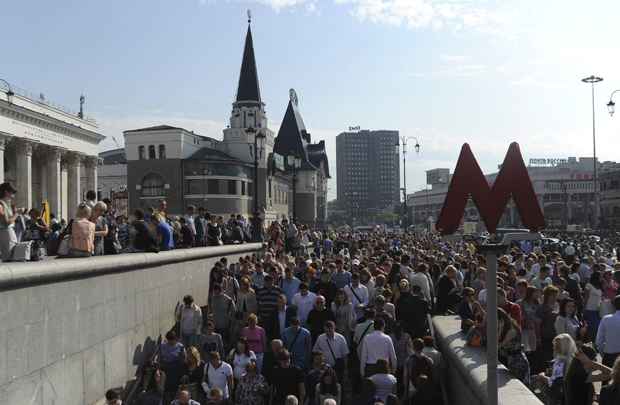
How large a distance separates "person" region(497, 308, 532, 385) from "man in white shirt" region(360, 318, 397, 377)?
149 cm

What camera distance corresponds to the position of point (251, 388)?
1011cm

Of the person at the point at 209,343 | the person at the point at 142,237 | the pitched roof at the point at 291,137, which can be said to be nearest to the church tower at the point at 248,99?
the pitched roof at the point at 291,137

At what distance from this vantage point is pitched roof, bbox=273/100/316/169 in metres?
134

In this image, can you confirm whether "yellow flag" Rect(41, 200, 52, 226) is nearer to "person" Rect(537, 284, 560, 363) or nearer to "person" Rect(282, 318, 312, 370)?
"person" Rect(282, 318, 312, 370)

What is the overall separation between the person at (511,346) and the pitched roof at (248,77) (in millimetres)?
97847

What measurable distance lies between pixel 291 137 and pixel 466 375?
127189 mm

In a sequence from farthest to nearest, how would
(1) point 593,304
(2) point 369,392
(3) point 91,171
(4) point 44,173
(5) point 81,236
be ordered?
(3) point 91,171 → (4) point 44,173 → (1) point 593,304 → (5) point 81,236 → (2) point 369,392

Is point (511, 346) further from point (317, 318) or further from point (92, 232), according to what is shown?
point (92, 232)

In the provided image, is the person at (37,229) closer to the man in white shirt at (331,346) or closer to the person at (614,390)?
the man in white shirt at (331,346)

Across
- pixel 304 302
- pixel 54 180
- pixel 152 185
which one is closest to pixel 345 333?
pixel 304 302

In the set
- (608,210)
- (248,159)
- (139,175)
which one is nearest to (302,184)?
(248,159)

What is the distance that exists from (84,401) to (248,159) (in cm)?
8942

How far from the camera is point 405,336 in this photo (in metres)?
11.2

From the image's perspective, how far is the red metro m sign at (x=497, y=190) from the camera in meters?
4.52
